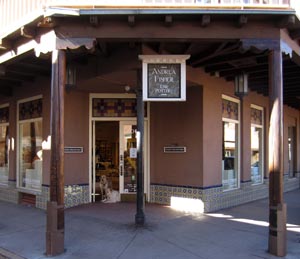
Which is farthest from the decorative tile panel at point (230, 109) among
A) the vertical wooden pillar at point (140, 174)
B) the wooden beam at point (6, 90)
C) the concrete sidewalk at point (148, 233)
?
the wooden beam at point (6, 90)

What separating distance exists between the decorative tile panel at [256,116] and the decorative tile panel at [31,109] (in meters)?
6.63

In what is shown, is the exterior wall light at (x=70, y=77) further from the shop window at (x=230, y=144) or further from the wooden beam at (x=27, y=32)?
the shop window at (x=230, y=144)

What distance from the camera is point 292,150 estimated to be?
17000 mm

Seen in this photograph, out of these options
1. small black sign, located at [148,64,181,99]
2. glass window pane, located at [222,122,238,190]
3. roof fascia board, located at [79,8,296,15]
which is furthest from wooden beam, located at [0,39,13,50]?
glass window pane, located at [222,122,238,190]

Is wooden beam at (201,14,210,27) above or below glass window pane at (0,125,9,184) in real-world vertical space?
above

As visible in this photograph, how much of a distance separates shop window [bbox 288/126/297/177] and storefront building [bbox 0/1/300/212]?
423 cm

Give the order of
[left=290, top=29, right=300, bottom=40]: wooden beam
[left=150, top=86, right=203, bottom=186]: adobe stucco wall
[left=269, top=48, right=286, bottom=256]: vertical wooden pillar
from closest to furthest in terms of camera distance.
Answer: [left=269, top=48, right=286, bottom=256]: vertical wooden pillar → [left=290, top=29, right=300, bottom=40]: wooden beam → [left=150, top=86, right=203, bottom=186]: adobe stucco wall

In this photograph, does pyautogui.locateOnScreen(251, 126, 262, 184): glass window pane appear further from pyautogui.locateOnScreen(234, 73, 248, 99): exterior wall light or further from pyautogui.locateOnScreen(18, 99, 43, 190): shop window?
pyautogui.locateOnScreen(18, 99, 43, 190): shop window

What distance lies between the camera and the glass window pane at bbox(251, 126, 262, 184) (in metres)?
12.2

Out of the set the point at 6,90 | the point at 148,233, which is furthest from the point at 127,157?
the point at 6,90

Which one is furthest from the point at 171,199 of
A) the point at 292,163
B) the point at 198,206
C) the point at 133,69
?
the point at 292,163

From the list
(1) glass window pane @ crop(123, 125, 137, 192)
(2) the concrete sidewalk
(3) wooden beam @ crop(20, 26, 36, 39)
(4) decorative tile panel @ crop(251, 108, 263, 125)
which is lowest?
(2) the concrete sidewalk

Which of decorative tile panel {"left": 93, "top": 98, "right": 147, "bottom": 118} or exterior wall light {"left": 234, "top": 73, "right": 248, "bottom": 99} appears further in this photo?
decorative tile panel {"left": 93, "top": 98, "right": 147, "bottom": 118}

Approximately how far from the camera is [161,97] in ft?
22.5
